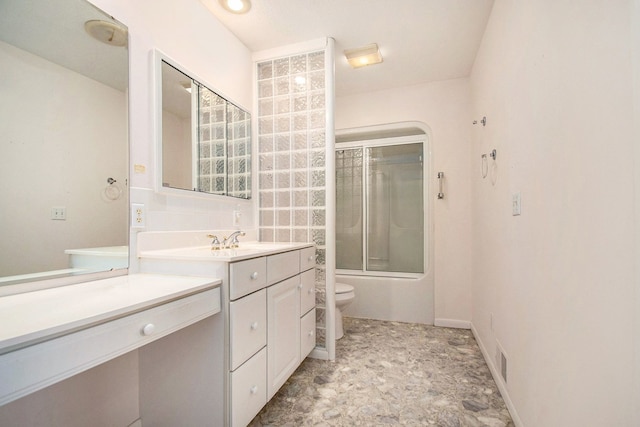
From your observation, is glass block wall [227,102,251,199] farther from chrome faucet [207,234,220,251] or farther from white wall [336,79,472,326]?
white wall [336,79,472,326]

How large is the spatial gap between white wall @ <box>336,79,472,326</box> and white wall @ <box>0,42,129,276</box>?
2655mm

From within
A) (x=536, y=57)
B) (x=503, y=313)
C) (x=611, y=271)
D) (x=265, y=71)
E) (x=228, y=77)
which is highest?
(x=265, y=71)

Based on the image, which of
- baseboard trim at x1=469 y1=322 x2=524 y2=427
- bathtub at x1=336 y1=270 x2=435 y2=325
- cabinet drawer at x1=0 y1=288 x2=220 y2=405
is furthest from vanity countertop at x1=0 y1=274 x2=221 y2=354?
bathtub at x1=336 y1=270 x2=435 y2=325

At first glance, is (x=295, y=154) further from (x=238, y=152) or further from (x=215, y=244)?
(x=215, y=244)

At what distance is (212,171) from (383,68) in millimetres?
1888

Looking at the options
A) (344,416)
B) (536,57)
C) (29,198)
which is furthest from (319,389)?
(536,57)

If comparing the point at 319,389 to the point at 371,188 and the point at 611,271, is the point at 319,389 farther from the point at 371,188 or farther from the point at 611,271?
the point at 371,188

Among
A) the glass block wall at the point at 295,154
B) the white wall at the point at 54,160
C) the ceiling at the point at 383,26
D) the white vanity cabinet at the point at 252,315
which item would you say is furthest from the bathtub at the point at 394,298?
the white wall at the point at 54,160

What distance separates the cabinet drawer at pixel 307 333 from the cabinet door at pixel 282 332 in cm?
6

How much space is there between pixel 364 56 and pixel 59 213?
A: 2369 millimetres

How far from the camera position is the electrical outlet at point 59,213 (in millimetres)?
1087

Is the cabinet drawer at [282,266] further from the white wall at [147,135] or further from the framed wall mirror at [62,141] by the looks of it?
the framed wall mirror at [62,141]

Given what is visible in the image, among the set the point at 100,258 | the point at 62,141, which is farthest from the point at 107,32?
the point at 100,258

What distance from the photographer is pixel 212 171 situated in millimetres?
1878
